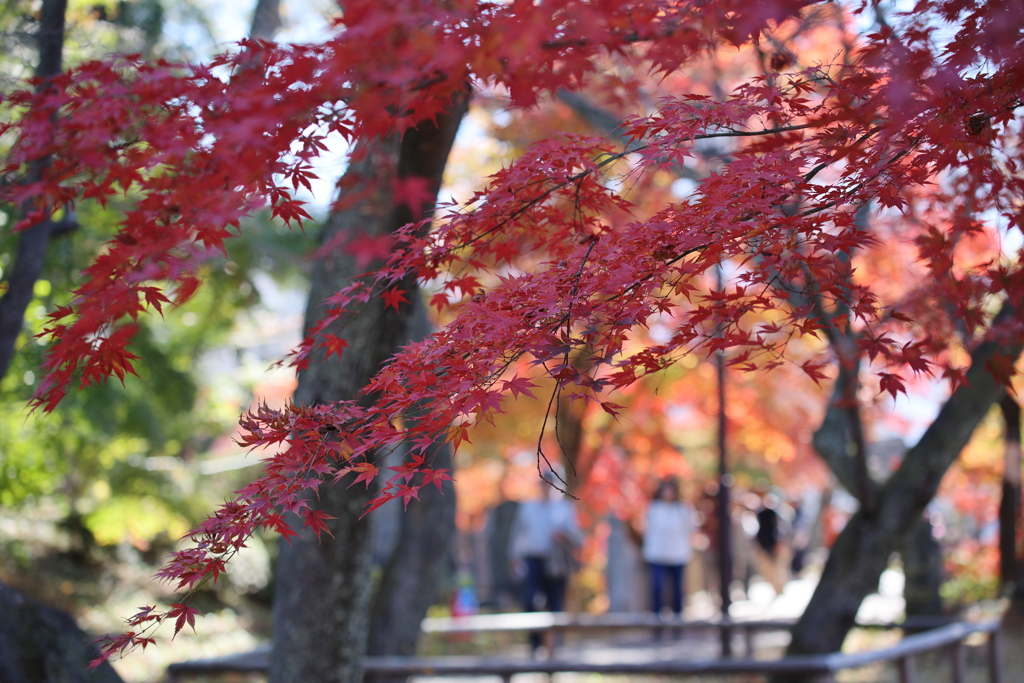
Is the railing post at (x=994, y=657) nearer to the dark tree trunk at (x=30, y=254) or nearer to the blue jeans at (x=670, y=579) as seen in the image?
the blue jeans at (x=670, y=579)

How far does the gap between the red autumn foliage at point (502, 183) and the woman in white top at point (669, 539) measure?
603 centimetres

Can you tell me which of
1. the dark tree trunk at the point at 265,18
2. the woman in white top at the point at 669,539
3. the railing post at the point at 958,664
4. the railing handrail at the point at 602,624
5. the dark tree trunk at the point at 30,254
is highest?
the dark tree trunk at the point at 265,18

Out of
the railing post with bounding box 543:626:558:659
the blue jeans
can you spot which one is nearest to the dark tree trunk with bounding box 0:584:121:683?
the railing post with bounding box 543:626:558:659

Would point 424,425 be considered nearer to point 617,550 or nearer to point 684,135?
point 684,135

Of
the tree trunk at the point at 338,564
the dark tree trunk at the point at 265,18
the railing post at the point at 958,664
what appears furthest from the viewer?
the railing post at the point at 958,664

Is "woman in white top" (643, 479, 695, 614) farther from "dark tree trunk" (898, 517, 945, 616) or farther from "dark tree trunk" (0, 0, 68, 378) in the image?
"dark tree trunk" (0, 0, 68, 378)

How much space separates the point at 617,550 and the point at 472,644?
744cm

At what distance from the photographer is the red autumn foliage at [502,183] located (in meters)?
2.28

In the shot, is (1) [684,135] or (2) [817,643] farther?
(2) [817,643]

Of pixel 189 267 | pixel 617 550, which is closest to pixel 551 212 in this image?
pixel 189 267

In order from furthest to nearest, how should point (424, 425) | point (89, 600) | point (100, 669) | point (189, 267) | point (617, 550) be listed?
point (617, 550) < point (89, 600) < point (100, 669) < point (424, 425) < point (189, 267)

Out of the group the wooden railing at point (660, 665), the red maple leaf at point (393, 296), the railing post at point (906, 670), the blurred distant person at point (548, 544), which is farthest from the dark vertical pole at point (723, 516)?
the red maple leaf at point (393, 296)

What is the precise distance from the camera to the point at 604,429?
13734 mm

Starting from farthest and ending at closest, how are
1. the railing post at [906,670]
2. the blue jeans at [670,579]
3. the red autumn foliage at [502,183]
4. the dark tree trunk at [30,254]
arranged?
1. the blue jeans at [670,579]
2. the railing post at [906,670]
3. the dark tree trunk at [30,254]
4. the red autumn foliage at [502,183]
